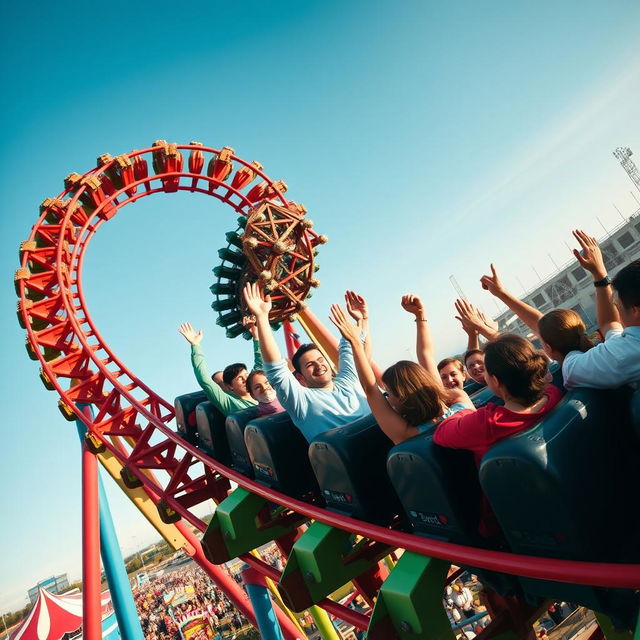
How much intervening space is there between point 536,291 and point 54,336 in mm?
42418

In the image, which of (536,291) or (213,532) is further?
(536,291)

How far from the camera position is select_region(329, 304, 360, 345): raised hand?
1773mm

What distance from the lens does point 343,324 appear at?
183 centimetres

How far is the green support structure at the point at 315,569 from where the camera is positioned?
5.40 feet

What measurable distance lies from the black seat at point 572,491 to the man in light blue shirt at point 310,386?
959mm

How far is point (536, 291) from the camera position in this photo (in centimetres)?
4009

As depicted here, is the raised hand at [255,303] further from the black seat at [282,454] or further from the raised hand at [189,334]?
the raised hand at [189,334]

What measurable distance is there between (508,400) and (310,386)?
46.3 inches

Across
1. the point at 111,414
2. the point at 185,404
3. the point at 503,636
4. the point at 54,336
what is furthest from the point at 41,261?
the point at 503,636

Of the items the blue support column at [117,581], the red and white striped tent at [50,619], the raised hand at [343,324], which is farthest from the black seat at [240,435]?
the red and white striped tent at [50,619]

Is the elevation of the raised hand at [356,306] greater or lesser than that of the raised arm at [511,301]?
greater

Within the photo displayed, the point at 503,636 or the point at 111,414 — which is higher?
the point at 111,414

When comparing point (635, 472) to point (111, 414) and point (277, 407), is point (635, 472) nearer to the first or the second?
point (277, 407)

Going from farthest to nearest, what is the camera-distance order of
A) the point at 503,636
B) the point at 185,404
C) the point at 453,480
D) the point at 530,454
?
the point at 185,404, the point at 503,636, the point at 453,480, the point at 530,454
